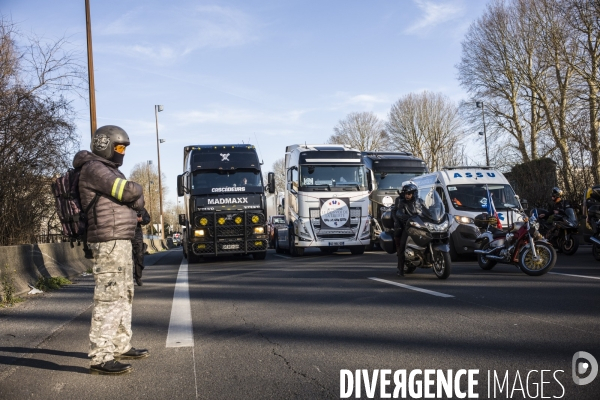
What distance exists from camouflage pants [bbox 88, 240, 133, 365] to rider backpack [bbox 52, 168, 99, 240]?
0.56 feet

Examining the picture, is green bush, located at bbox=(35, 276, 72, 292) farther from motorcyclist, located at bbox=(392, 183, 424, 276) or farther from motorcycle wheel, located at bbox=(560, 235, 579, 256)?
motorcycle wheel, located at bbox=(560, 235, 579, 256)

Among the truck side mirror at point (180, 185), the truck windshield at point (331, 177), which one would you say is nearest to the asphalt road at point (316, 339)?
the truck windshield at point (331, 177)

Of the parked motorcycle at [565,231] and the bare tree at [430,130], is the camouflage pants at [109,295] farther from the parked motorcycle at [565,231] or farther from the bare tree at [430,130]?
the bare tree at [430,130]

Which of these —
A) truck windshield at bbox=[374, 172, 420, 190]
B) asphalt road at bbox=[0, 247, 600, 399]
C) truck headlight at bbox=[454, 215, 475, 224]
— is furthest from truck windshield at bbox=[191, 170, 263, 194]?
asphalt road at bbox=[0, 247, 600, 399]

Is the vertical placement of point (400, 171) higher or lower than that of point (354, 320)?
higher

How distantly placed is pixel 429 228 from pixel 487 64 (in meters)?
36.2

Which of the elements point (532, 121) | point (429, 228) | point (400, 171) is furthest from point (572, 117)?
point (429, 228)

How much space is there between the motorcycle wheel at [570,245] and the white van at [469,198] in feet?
5.00

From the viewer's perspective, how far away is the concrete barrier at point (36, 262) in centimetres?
1105

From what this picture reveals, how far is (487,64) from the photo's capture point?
44562 mm

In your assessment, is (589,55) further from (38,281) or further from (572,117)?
(38,281)

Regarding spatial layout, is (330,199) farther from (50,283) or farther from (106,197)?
(106,197)

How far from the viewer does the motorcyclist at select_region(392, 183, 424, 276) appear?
11.7 meters

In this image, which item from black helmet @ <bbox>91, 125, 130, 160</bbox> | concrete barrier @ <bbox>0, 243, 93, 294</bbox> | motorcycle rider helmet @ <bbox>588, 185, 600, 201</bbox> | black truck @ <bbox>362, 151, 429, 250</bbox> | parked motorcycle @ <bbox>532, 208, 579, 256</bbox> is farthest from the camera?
black truck @ <bbox>362, 151, 429, 250</bbox>
